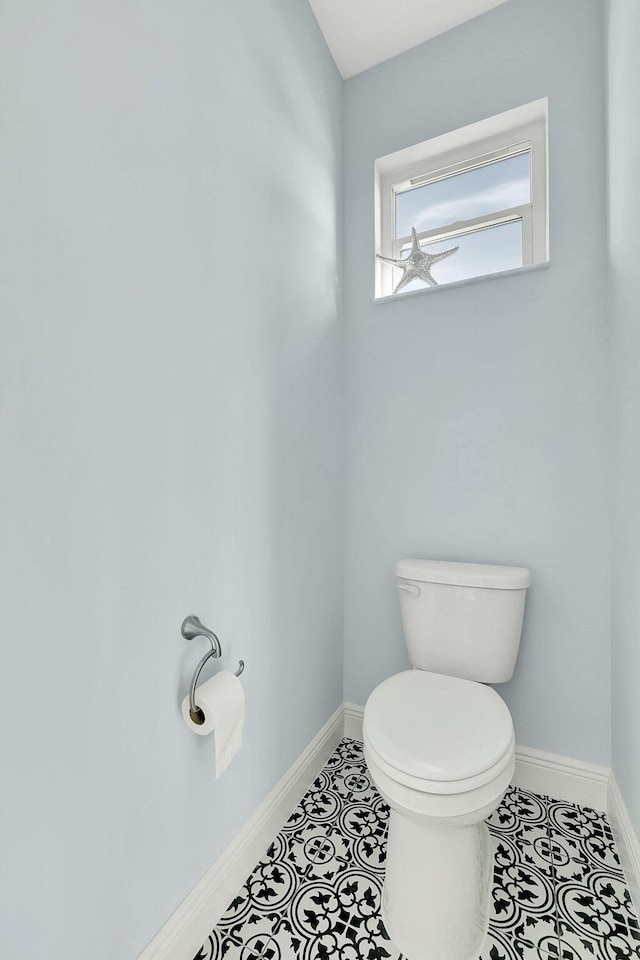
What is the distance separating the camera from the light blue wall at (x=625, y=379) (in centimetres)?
118

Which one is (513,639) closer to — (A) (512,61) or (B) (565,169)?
(B) (565,169)

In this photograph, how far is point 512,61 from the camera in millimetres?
1620

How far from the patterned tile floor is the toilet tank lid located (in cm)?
73

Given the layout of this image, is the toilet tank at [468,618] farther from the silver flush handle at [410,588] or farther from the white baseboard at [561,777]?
the white baseboard at [561,777]

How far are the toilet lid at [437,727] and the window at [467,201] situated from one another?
56.1 inches

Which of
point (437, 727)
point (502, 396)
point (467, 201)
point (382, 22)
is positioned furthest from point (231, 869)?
point (382, 22)

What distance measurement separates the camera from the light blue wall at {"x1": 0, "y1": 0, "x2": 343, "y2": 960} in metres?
0.72

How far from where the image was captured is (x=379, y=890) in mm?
1213

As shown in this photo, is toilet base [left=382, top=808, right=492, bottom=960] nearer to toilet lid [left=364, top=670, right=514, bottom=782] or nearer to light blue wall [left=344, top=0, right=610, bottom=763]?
toilet lid [left=364, top=670, right=514, bottom=782]

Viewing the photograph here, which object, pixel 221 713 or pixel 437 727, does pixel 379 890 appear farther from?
pixel 221 713

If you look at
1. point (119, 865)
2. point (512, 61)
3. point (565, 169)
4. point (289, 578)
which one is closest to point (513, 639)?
point (289, 578)

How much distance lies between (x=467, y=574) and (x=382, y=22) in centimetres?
198

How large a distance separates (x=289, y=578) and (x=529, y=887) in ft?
3.35

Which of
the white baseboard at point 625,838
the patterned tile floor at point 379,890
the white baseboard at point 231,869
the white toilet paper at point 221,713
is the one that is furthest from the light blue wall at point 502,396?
the white toilet paper at point 221,713
